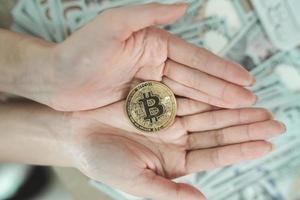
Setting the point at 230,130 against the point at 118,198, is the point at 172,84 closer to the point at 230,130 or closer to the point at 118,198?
the point at 230,130

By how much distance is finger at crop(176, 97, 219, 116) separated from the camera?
3.06ft

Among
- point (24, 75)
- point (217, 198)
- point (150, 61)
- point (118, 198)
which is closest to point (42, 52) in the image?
point (24, 75)

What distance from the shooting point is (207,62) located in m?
0.86

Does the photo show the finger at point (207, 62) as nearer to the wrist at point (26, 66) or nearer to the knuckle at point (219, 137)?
the knuckle at point (219, 137)

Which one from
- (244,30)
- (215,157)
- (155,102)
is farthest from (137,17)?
(244,30)

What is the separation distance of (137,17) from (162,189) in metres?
0.35

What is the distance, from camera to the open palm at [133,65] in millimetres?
771

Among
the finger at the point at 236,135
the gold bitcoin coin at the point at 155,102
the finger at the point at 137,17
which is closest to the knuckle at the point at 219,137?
the finger at the point at 236,135

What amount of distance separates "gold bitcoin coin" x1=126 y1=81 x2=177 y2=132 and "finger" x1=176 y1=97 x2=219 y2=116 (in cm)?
2

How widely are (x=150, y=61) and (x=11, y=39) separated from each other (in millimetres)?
364

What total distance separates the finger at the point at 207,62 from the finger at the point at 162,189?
0.25 m

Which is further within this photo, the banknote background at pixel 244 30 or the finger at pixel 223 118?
the banknote background at pixel 244 30

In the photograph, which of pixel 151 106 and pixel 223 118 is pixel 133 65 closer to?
pixel 151 106

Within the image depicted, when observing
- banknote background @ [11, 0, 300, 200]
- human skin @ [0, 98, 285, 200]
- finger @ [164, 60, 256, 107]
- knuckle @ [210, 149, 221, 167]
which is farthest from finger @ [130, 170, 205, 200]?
banknote background @ [11, 0, 300, 200]
